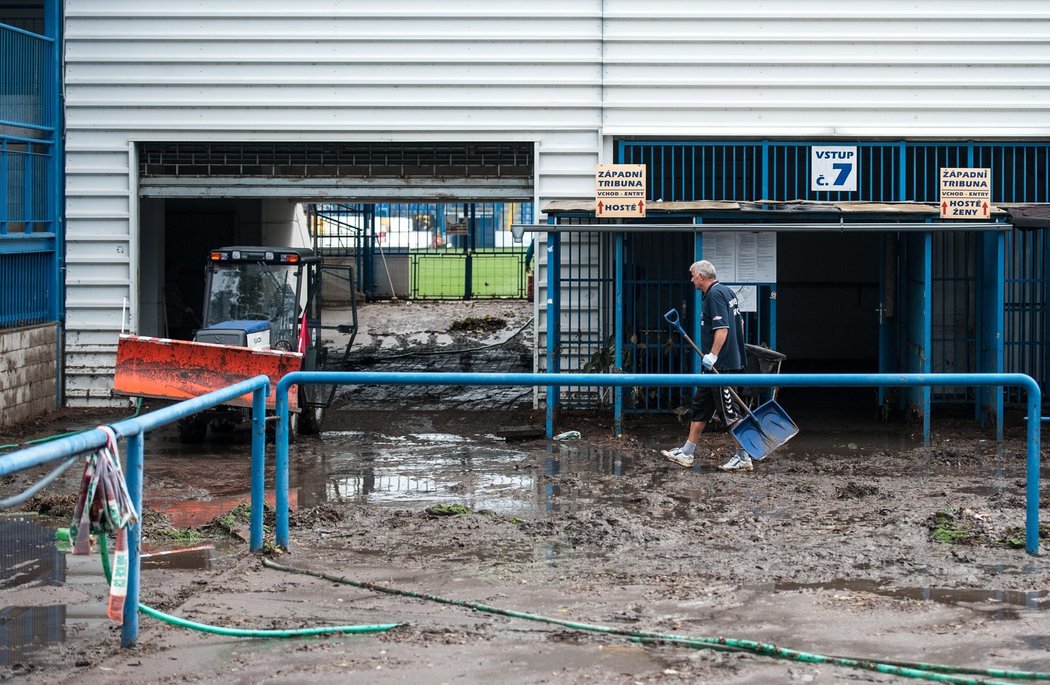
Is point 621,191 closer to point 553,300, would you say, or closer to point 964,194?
point 553,300

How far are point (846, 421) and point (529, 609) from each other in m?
9.29

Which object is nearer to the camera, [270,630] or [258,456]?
[270,630]

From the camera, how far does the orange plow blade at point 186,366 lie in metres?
12.4

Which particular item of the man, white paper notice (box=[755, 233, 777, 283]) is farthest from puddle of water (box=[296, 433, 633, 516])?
white paper notice (box=[755, 233, 777, 283])

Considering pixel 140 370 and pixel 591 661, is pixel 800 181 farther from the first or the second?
pixel 591 661

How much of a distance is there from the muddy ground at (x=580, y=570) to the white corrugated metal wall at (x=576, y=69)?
4.88 metres

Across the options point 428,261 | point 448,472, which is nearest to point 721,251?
point 448,472

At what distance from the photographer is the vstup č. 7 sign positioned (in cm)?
1400

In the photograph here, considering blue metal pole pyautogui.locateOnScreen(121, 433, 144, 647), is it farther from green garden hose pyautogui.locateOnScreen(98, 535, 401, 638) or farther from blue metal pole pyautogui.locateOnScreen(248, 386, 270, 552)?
blue metal pole pyautogui.locateOnScreen(248, 386, 270, 552)

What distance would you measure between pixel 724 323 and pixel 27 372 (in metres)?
8.52

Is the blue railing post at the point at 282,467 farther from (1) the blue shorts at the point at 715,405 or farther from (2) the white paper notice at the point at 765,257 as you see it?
(2) the white paper notice at the point at 765,257

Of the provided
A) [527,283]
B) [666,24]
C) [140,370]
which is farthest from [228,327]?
[527,283]

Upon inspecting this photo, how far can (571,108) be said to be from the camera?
52.4 ft

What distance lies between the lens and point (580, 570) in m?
7.56
